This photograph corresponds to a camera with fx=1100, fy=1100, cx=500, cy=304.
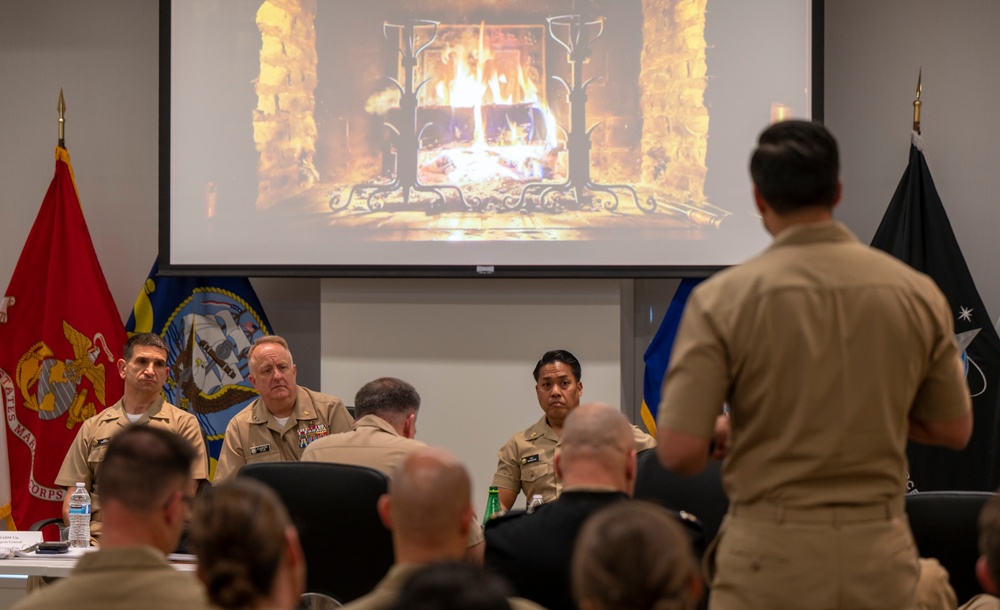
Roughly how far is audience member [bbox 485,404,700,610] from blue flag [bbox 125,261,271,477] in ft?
11.8

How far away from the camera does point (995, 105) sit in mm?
5461

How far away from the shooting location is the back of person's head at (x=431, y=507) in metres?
1.82

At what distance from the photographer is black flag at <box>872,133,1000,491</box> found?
5.07m

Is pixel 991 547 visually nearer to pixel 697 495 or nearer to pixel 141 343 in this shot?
pixel 697 495

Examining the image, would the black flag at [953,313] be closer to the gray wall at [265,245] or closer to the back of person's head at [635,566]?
the gray wall at [265,245]

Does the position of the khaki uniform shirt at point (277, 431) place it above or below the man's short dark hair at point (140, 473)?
below

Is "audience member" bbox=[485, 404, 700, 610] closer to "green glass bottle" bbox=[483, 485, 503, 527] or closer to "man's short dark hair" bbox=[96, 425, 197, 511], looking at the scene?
"man's short dark hair" bbox=[96, 425, 197, 511]

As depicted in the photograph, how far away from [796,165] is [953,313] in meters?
3.65

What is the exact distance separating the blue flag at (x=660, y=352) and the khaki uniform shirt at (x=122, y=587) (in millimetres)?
3812

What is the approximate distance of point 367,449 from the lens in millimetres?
3428

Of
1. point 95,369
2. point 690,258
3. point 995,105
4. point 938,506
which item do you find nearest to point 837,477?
point 938,506

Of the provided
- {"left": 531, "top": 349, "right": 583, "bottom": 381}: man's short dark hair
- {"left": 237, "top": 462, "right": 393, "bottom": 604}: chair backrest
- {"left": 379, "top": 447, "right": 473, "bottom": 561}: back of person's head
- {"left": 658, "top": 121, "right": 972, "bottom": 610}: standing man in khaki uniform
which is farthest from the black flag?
{"left": 379, "top": 447, "right": 473, "bottom": 561}: back of person's head

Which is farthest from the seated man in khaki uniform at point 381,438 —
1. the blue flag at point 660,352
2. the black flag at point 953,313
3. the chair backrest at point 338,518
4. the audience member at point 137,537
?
the black flag at point 953,313

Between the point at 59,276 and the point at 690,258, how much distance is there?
328 cm
